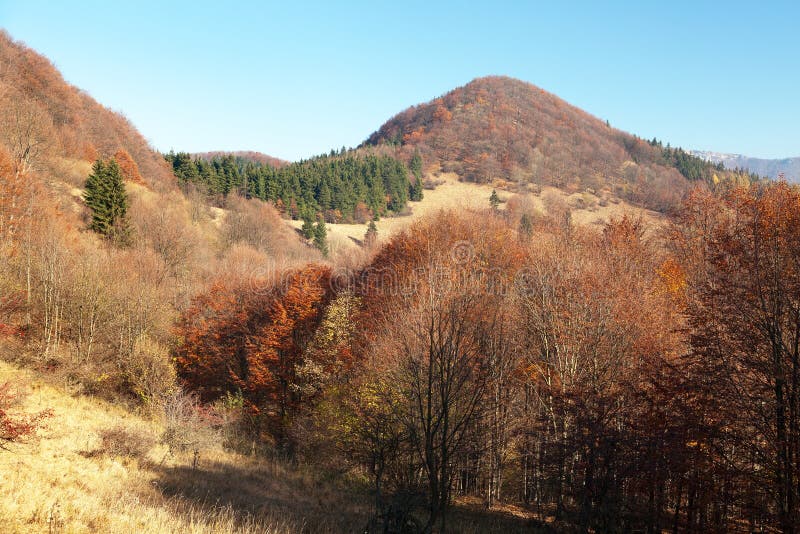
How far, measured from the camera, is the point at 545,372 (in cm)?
2316

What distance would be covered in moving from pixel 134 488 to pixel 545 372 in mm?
17730

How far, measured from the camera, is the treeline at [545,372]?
42.7 feet

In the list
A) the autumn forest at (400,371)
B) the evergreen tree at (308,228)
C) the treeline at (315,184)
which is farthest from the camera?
the evergreen tree at (308,228)

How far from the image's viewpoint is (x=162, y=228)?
4881cm

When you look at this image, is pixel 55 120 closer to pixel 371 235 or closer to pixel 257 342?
pixel 371 235

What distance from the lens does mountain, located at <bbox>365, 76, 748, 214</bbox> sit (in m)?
133

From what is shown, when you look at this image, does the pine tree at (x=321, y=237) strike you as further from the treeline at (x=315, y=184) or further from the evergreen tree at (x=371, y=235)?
the evergreen tree at (x=371, y=235)

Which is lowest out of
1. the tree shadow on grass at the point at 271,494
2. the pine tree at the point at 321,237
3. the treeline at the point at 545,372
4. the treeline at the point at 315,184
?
the tree shadow on grass at the point at 271,494

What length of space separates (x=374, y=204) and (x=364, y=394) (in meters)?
83.9

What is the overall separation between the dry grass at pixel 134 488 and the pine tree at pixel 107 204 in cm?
2514

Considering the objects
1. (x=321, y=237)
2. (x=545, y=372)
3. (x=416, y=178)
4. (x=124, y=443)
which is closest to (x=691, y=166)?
(x=416, y=178)

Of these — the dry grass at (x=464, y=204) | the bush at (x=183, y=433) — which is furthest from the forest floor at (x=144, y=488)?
the dry grass at (x=464, y=204)

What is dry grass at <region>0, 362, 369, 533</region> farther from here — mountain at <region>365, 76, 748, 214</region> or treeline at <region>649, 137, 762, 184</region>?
treeline at <region>649, 137, 762, 184</region>

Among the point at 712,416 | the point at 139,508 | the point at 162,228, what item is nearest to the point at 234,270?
the point at 162,228
